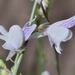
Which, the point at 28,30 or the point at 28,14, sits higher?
the point at 28,30

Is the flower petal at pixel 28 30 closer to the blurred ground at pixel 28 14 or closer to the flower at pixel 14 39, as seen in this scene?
the flower at pixel 14 39

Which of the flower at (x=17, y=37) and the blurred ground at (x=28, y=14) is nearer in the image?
the flower at (x=17, y=37)

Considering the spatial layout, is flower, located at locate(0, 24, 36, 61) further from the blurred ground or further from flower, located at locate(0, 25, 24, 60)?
the blurred ground

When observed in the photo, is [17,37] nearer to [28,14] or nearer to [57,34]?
[57,34]

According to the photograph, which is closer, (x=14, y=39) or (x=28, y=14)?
(x=14, y=39)

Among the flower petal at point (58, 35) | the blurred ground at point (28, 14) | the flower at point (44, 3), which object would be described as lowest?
the blurred ground at point (28, 14)

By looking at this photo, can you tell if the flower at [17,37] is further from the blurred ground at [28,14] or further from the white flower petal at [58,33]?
the blurred ground at [28,14]

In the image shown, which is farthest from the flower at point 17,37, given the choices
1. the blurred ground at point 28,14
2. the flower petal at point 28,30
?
the blurred ground at point 28,14

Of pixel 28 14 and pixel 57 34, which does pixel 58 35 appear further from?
pixel 28 14

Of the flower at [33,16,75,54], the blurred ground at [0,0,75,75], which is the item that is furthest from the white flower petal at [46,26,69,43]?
the blurred ground at [0,0,75,75]

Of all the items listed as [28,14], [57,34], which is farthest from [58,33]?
[28,14]

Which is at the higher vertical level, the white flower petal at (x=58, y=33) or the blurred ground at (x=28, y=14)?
the white flower petal at (x=58, y=33)

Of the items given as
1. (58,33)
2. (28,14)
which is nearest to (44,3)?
(58,33)
